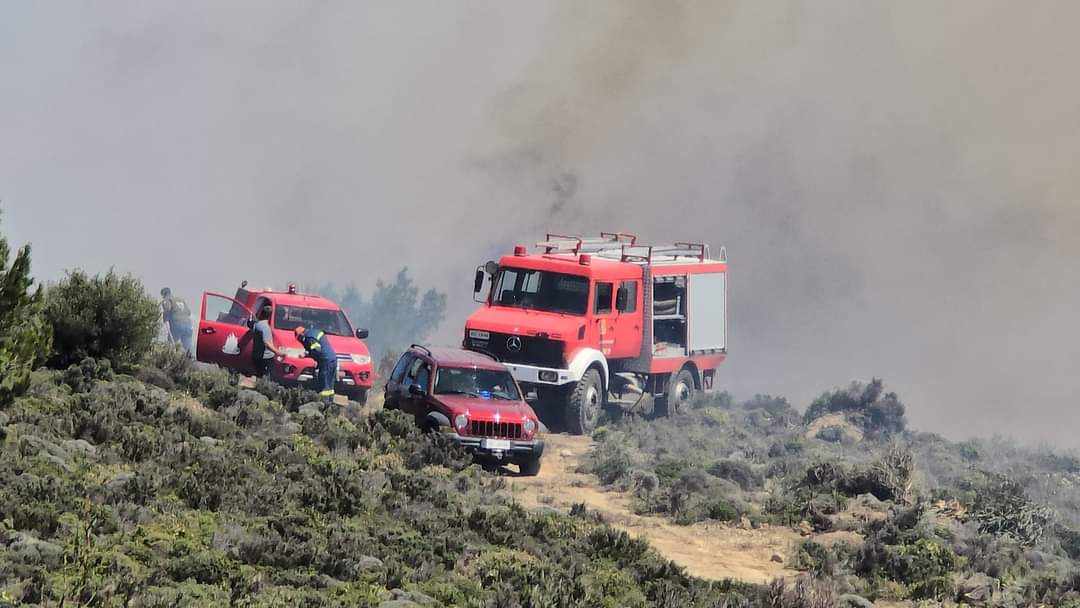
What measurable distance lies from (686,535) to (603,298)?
8995 mm

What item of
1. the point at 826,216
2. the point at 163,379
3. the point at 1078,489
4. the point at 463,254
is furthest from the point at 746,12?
the point at 163,379

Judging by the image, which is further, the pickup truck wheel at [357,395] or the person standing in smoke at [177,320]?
the person standing in smoke at [177,320]

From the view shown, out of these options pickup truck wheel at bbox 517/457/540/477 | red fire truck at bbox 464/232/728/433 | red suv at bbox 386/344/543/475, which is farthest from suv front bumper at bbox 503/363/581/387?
pickup truck wheel at bbox 517/457/540/477

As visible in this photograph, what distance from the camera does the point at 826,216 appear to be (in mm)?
88125

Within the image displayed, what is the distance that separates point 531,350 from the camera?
26.1 meters

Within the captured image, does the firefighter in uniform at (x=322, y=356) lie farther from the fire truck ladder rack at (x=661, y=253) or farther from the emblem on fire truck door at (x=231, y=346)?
the fire truck ladder rack at (x=661, y=253)

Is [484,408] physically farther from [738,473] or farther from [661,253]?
[661,253]

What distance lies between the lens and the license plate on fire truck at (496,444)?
2048 cm

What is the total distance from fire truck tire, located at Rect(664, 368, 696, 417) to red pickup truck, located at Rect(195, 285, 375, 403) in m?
7.51

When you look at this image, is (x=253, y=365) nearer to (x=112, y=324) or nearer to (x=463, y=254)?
(x=112, y=324)

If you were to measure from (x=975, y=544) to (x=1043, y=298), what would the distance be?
61.2 meters

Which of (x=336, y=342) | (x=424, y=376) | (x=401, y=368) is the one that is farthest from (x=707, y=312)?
(x=424, y=376)

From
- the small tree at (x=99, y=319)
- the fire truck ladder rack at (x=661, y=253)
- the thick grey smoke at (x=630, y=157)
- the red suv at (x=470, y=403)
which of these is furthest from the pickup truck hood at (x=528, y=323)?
the thick grey smoke at (x=630, y=157)

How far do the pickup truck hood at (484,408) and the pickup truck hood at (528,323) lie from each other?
4765 millimetres
